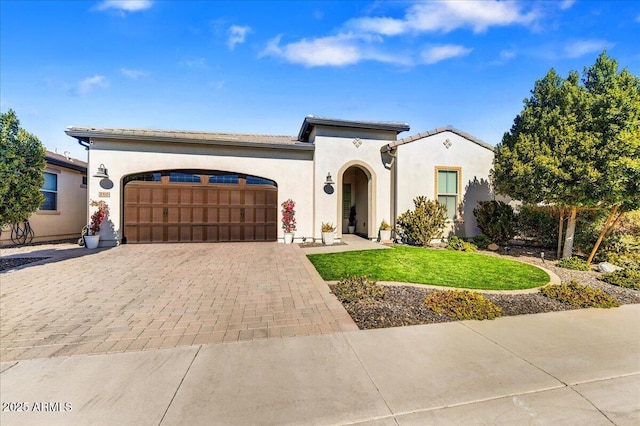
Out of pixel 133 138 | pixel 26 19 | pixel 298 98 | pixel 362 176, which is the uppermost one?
pixel 298 98

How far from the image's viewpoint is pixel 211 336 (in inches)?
147

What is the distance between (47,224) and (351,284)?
47.9 feet

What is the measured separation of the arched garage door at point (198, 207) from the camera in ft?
37.4

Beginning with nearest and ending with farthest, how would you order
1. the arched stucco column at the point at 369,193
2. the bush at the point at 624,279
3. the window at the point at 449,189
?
the bush at the point at 624,279, the window at the point at 449,189, the arched stucco column at the point at 369,193

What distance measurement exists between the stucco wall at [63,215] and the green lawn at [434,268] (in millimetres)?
12406

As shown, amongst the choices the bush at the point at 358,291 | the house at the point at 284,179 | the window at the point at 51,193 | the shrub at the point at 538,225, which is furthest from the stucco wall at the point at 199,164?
the shrub at the point at 538,225

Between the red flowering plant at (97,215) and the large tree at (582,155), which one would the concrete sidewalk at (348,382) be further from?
the red flowering plant at (97,215)

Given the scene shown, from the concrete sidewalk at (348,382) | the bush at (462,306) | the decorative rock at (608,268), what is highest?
the decorative rock at (608,268)

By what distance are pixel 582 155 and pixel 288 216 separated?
387 inches

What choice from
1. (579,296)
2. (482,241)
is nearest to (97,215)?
(579,296)

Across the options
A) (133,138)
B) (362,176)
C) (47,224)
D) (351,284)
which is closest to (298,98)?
(362,176)

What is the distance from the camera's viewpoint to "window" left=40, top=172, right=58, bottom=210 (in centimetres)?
1223

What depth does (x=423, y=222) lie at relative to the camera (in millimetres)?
11164

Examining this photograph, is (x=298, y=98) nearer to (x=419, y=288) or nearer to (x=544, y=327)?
(x=419, y=288)
